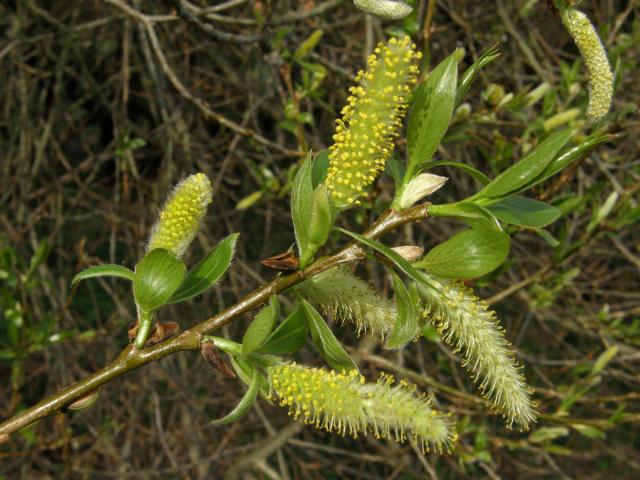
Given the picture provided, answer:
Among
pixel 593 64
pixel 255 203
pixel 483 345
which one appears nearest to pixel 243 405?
pixel 483 345

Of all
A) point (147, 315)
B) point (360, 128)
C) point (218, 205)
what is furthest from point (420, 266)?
point (218, 205)

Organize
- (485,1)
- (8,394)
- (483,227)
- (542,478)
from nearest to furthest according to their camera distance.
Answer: (483,227), (485,1), (8,394), (542,478)

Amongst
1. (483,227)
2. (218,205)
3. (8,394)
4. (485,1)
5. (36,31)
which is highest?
(483,227)

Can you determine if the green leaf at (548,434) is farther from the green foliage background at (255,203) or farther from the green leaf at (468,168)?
the green leaf at (468,168)

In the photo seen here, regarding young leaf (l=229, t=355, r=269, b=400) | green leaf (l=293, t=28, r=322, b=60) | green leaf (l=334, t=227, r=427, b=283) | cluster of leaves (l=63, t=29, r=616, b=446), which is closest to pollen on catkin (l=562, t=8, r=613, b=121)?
cluster of leaves (l=63, t=29, r=616, b=446)

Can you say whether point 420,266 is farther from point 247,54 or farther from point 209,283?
point 247,54

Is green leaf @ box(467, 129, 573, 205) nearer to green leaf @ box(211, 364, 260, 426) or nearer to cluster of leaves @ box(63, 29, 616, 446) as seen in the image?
cluster of leaves @ box(63, 29, 616, 446)
